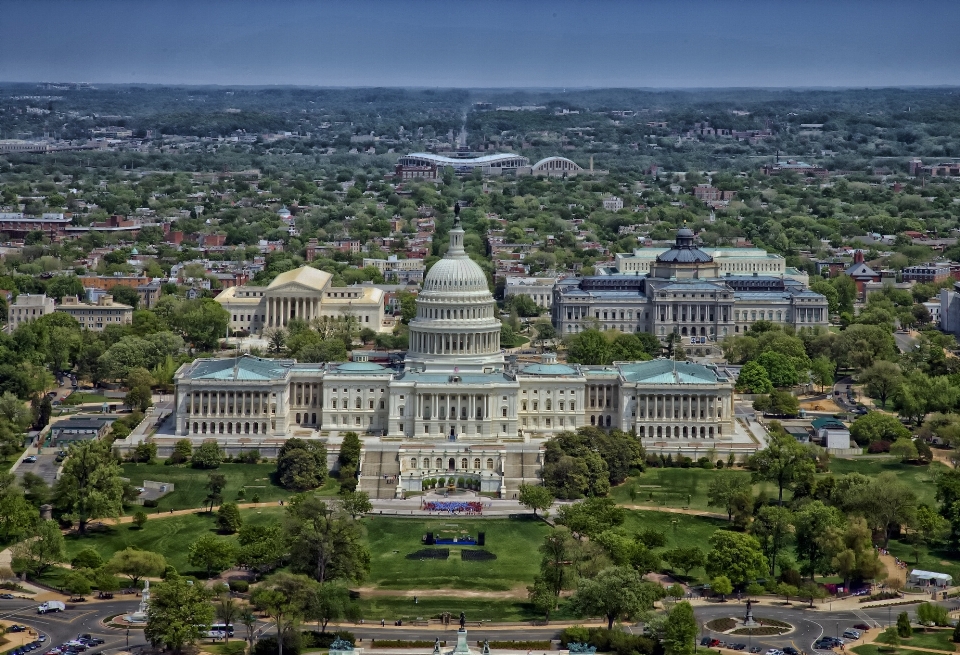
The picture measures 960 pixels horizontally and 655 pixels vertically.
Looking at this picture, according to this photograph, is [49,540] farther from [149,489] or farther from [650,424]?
[650,424]

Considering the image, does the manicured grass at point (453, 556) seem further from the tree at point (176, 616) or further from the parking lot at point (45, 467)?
the parking lot at point (45, 467)

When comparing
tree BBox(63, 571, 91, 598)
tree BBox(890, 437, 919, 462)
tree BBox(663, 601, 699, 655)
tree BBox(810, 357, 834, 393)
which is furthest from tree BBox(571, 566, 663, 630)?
tree BBox(810, 357, 834, 393)

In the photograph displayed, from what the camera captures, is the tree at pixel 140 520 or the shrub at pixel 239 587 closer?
the shrub at pixel 239 587

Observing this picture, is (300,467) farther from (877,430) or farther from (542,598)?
(877,430)

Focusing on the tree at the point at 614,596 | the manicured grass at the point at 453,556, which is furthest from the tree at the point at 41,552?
the tree at the point at 614,596

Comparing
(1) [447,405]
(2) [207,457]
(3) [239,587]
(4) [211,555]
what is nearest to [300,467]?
(2) [207,457]

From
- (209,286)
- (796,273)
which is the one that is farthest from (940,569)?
(209,286)
